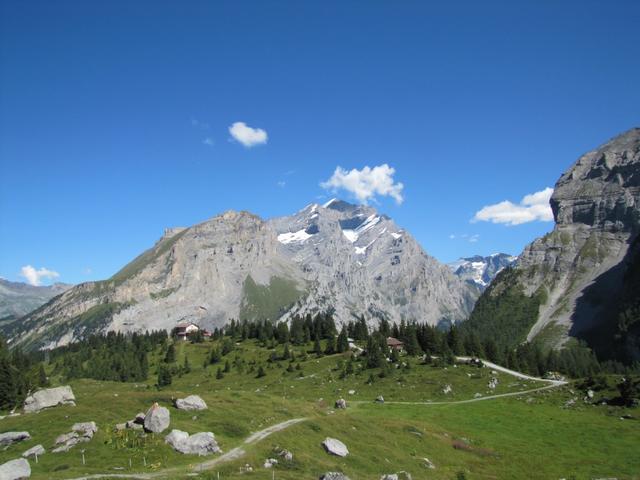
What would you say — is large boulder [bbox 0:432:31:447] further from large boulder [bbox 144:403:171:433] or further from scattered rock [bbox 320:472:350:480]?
scattered rock [bbox 320:472:350:480]

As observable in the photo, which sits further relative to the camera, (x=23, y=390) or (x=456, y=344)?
(x=456, y=344)

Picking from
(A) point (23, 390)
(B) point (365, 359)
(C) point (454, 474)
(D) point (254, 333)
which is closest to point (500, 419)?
(C) point (454, 474)

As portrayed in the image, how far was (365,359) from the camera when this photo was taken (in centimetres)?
11450

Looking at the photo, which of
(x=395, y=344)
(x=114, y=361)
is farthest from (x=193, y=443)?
(x=114, y=361)

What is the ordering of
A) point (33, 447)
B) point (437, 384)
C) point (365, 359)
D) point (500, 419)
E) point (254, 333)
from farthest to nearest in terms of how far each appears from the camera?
point (254, 333), point (365, 359), point (437, 384), point (500, 419), point (33, 447)

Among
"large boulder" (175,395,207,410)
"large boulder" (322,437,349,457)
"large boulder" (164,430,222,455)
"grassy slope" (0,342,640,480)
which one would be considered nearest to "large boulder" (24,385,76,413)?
"grassy slope" (0,342,640,480)

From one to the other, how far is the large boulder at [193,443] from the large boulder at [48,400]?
25732mm

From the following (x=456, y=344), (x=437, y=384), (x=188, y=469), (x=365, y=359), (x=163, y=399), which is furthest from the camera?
(x=456, y=344)

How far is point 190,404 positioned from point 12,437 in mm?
17556

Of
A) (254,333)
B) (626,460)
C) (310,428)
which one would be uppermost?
(254,333)

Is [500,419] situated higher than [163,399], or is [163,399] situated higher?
[163,399]

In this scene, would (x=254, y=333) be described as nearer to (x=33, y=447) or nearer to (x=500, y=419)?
(x=500, y=419)

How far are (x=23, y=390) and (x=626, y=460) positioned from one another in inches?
3249

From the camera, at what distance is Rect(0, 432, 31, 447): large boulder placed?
1705 inches
